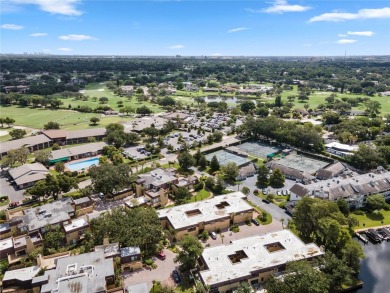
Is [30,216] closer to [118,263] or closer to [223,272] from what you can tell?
[118,263]

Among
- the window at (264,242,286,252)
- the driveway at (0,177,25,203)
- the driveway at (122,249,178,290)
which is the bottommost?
the driveway at (122,249,178,290)

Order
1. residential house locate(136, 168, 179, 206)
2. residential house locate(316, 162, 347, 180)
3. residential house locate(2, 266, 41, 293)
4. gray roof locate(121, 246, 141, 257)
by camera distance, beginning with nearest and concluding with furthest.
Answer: residential house locate(2, 266, 41, 293) → gray roof locate(121, 246, 141, 257) → residential house locate(136, 168, 179, 206) → residential house locate(316, 162, 347, 180)

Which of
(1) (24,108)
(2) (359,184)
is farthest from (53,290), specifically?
(1) (24,108)

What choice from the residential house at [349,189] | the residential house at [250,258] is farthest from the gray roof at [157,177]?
the residential house at [349,189]

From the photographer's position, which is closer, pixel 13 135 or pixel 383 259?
pixel 383 259

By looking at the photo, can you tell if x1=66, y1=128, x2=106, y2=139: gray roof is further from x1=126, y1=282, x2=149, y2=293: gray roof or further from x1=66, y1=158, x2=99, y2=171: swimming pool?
x1=126, y1=282, x2=149, y2=293: gray roof

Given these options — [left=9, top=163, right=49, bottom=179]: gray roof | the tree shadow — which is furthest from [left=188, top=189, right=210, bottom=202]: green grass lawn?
[left=9, top=163, right=49, bottom=179]: gray roof

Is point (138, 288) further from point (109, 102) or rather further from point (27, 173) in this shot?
point (109, 102)
